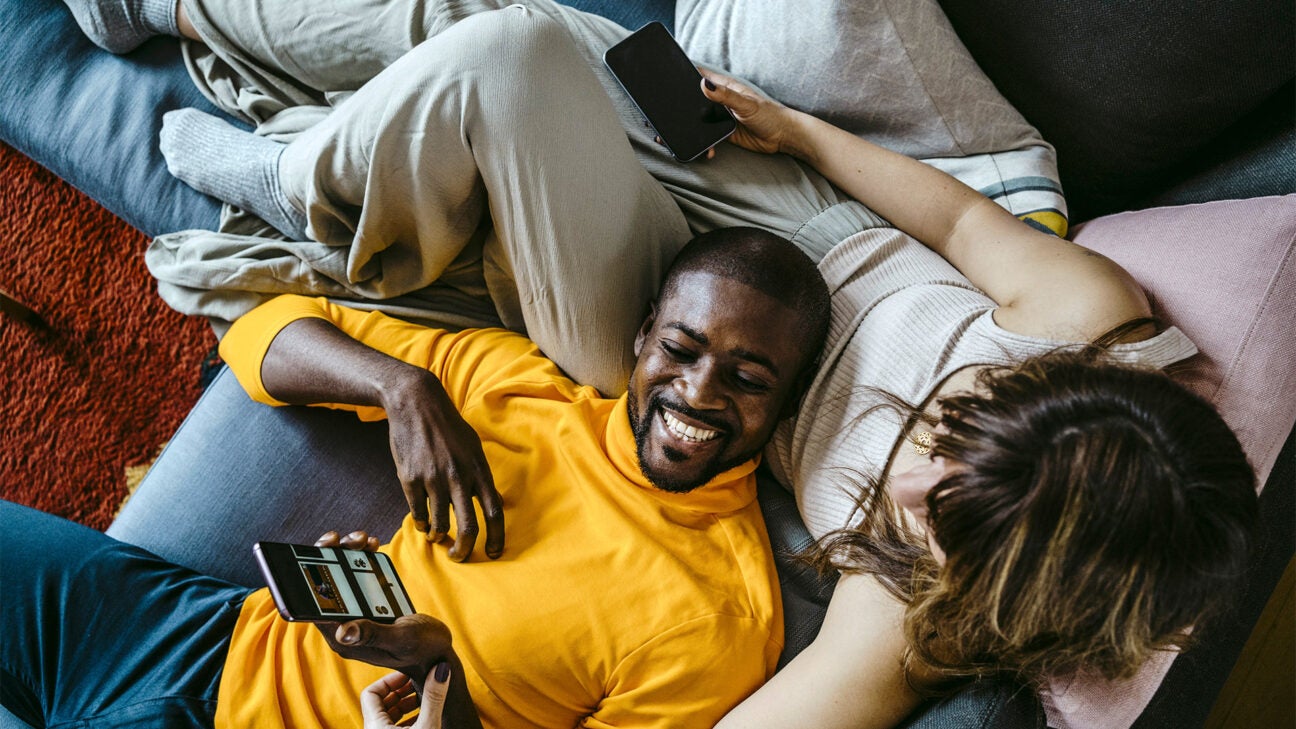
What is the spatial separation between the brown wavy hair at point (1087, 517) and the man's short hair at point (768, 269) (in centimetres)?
28

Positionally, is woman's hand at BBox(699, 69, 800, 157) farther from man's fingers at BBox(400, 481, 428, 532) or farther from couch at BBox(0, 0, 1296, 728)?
man's fingers at BBox(400, 481, 428, 532)

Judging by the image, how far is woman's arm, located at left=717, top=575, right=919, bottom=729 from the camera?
929mm

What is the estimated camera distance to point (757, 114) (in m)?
1.25

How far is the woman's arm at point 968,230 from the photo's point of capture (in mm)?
975

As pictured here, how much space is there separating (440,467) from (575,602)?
0.23 metres

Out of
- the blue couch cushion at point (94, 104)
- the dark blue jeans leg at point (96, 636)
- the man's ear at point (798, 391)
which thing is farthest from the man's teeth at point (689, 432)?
the blue couch cushion at point (94, 104)

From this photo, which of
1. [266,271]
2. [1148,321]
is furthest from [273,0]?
[1148,321]

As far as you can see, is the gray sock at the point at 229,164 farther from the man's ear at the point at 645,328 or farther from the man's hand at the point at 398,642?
the man's hand at the point at 398,642

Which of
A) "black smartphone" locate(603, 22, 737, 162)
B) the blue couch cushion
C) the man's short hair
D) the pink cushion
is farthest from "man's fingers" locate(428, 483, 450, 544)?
the pink cushion

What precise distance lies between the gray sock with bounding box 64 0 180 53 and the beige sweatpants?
3.0 inches

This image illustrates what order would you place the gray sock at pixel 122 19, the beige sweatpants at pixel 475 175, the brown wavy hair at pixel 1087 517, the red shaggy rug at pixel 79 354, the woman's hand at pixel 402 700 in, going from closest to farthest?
the brown wavy hair at pixel 1087 517, the woman's hand at pixel 402 700, the beige sweatpants at pixel 475 175, the gray sock at pixel 122 19, the red shaggy rug at pixel 79 354

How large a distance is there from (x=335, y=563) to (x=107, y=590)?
397 mm

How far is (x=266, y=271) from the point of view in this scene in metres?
1.25

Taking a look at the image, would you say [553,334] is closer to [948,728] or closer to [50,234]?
[948,728]
